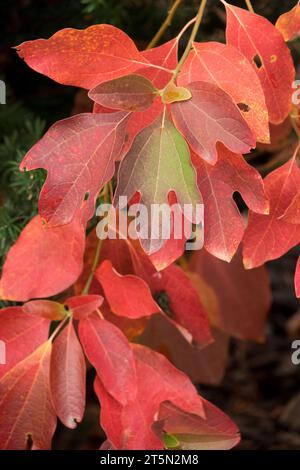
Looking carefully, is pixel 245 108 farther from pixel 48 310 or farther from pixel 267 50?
pixel 48 310

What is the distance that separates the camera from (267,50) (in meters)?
0.58

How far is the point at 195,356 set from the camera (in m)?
0.93

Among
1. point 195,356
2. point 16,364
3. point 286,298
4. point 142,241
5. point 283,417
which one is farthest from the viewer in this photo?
point 286,298

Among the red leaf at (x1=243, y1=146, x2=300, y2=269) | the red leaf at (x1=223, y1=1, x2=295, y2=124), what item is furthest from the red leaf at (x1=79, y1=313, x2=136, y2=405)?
the red leaf at (x1=223, y1=1, x2=295, y2=124)

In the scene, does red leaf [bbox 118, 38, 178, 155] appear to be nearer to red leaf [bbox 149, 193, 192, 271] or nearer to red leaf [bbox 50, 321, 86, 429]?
red leaf [bbox 149, 193, 192, 271]

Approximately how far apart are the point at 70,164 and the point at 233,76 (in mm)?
139

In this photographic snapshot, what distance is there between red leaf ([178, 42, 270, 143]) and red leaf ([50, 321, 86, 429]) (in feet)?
0.81

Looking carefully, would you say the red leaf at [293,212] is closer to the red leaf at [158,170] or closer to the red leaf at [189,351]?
the red leaf at [158,170]

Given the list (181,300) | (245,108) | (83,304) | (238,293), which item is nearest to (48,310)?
(83,304)

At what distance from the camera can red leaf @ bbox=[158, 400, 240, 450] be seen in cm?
69

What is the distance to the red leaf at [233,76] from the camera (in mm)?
543
